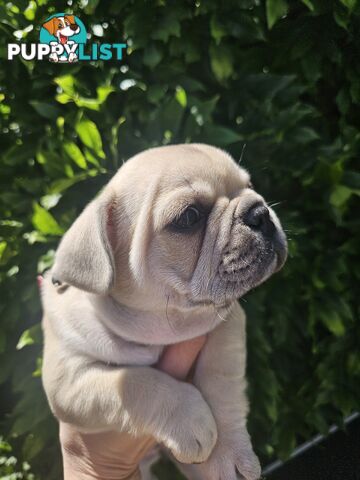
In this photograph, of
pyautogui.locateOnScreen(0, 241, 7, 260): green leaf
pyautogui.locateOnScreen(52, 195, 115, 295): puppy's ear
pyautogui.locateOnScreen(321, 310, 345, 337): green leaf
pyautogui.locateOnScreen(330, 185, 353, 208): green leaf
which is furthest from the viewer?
pyautogui.locateOnScreen(321, 310, 345, 337): green leaf

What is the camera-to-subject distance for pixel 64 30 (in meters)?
3.07

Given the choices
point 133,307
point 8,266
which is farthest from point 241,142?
point 8,266

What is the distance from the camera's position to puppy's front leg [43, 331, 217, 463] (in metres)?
2.39

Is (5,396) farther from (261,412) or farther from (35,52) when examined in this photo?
(35,52)

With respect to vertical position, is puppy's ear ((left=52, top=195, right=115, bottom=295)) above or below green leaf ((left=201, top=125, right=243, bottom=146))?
below

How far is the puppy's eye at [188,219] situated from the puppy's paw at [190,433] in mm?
810

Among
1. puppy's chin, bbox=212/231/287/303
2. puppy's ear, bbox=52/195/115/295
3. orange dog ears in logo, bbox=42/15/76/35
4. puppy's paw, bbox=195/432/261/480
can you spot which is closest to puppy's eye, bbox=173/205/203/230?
puppy's chin, bbox=212/231/287/303

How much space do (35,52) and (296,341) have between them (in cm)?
266

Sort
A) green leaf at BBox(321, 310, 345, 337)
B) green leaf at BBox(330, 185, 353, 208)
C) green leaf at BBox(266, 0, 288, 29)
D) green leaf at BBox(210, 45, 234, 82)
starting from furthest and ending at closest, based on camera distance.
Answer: green leaf at BBox(321, 310, 345, 337)
green leaf at BBox(330, 185, 353, 208)
green leaf at BBox(210, 45, 234, 82)
green leaf at BBox(266, 0, 288, 29)

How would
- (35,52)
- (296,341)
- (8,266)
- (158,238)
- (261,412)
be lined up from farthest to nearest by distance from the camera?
1. (296,341)
2. (261,412)
3. (8,266)
4. (35,52)
5. (158,238)

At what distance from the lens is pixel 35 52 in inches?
121

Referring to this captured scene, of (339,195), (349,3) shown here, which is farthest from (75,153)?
(349,3)

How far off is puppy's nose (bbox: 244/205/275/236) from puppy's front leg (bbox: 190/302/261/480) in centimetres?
71

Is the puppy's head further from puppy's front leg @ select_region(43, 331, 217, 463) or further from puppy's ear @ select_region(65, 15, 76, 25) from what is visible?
puppy's ear @ select_region(65, 15, 76, 25)
